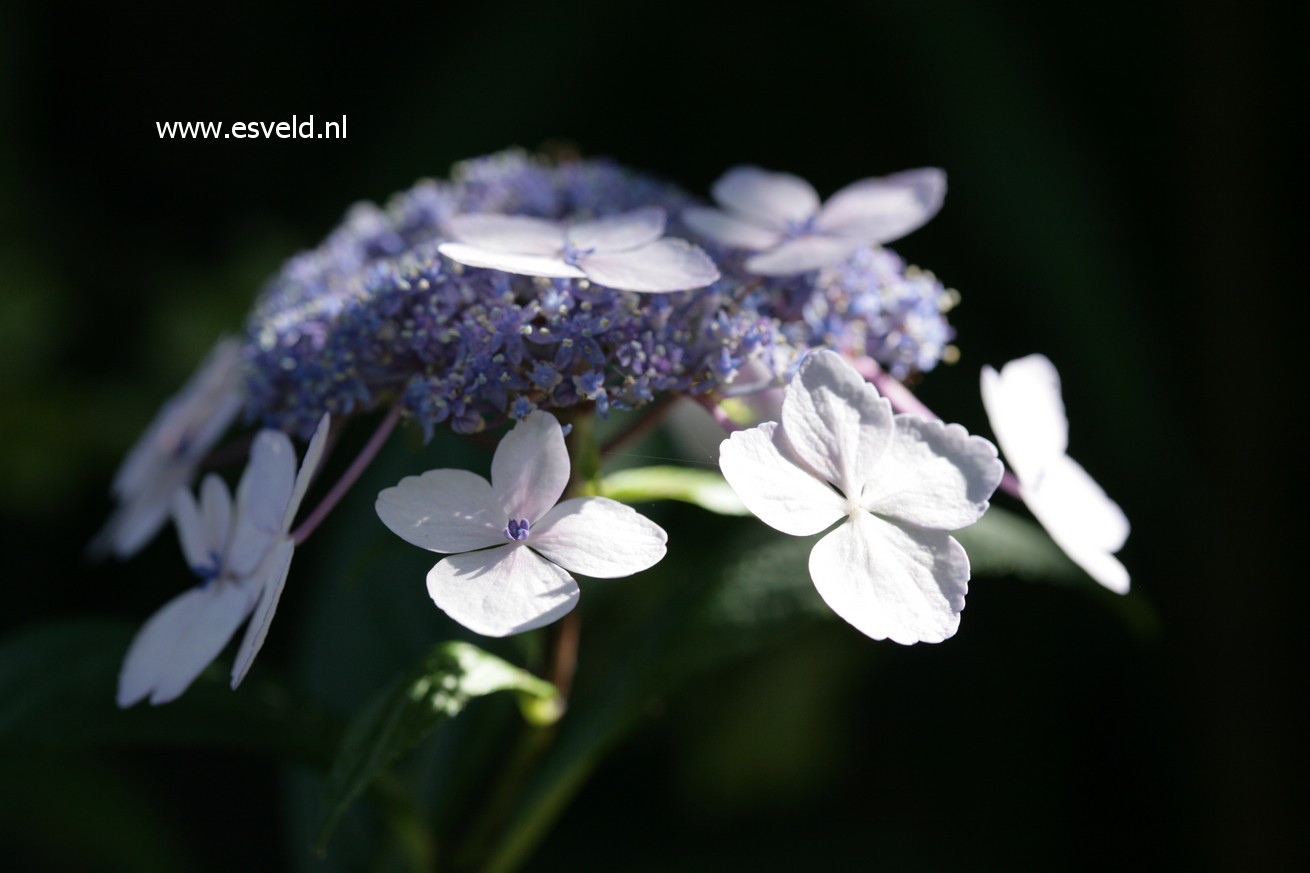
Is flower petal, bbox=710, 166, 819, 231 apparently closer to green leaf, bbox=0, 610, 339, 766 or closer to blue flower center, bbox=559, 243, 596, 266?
blue flower center, bbox=559, 243, 596, 266

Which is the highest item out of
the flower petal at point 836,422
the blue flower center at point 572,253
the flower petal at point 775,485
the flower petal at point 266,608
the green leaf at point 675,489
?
the blue flower center at point 572,253

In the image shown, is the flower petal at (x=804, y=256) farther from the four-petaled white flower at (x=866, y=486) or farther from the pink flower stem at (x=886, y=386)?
the four-petaled white flower at (x=866, y=486)

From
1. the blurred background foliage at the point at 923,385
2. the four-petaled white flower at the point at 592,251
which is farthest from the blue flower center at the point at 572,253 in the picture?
the blurred background foliage at the point at 923,385

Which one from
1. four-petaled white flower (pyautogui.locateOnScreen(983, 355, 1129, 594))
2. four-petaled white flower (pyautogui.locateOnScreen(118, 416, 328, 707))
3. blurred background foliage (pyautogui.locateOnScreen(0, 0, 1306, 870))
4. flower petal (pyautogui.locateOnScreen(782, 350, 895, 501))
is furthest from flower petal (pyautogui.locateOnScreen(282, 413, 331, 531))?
blurred background foliage (pyautogui.locateOnScreen(0, 0, 1306, 870))

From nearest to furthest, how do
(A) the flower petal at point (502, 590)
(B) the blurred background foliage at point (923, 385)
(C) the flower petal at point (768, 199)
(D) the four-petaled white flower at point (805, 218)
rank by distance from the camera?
(A) the flower petal at point (502, 590) → (D) the four-petaled white flower at point (805, 218) → (C) the flower petal at point (768, 199) → (B) the blurred background foliage at point (923, 385)

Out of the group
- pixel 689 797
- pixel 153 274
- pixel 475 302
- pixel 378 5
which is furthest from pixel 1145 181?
pixel 153 274
